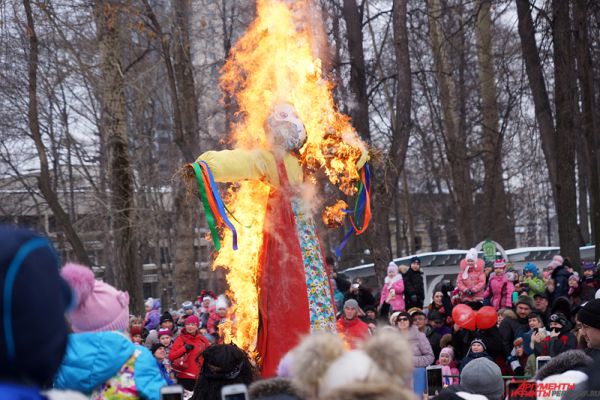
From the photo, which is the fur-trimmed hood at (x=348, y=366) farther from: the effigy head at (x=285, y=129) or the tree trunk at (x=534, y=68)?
the tree trunk at (x=534, y=68)

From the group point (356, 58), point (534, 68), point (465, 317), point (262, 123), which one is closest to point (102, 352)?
point (262, 123)

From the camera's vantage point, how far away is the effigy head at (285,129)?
7988 mm

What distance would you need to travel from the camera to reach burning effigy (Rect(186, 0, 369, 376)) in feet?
25.6

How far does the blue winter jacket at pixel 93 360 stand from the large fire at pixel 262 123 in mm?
3773

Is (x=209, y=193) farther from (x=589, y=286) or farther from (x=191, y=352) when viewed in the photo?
(x=589, y=286)

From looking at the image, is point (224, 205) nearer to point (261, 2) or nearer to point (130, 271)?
point (261, 2)

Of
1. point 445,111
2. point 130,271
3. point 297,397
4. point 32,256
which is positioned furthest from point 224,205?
point 445,111

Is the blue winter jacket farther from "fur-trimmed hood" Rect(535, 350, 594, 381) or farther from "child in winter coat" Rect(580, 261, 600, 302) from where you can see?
"child in winter coat" Rect(580, 261, 600, 302)

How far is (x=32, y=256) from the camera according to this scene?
242 cm

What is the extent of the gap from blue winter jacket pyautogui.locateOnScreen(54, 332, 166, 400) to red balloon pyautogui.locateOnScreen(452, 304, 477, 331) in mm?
6994

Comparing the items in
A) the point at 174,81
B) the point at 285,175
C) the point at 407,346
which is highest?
the point at 174,81

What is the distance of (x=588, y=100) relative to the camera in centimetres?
1617

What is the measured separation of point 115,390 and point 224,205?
3.62 meters

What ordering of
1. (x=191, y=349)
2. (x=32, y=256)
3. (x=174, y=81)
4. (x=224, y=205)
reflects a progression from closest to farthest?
(x=32, y=256) < (x=224, y=205) < (x=191, y=349) < (x=174, y=81)
